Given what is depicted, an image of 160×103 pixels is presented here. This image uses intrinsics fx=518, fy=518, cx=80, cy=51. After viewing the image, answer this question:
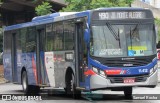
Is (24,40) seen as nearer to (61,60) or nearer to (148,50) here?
(61,60)

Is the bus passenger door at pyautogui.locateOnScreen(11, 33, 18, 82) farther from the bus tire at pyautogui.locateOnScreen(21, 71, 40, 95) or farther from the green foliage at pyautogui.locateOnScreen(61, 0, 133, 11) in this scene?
the green foliage at pyautogui.locateOnScreen(61, 0, 133, 11)

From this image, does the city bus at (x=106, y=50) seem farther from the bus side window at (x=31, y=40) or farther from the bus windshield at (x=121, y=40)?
the bus side window at (x=31, y=40)

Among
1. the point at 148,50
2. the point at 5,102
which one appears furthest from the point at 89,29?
the point at 5,102

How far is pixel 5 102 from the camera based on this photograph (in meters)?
17.1

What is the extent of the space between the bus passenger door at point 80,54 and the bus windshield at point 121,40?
2.08 feet

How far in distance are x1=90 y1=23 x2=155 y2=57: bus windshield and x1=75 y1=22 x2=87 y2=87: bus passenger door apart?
0.64 m

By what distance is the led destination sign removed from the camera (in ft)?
55.3

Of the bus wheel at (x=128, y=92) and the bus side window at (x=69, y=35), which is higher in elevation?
the bus side window at (x=69, y=35)

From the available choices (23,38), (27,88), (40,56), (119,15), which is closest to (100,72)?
(119,15)

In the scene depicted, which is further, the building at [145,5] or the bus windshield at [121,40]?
the building at [145,5]

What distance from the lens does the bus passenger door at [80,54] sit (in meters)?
17.1

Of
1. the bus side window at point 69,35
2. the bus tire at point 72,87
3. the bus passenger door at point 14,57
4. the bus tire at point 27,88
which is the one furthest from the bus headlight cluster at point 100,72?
the bus passenger door at point 14,57

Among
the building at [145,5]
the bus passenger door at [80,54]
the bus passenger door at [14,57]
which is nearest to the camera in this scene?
the bus passenger door at [80,54]

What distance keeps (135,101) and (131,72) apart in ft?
3.08
